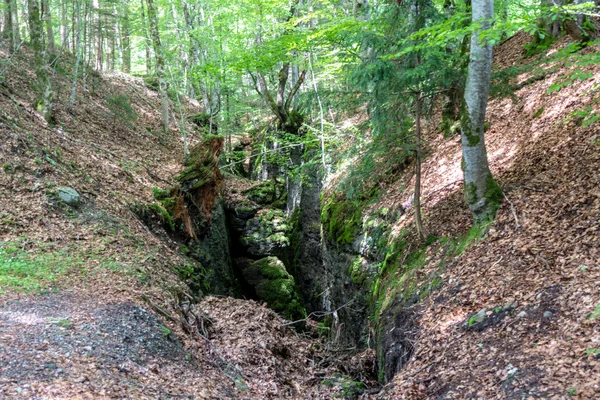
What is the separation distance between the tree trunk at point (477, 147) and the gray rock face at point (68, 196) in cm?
837

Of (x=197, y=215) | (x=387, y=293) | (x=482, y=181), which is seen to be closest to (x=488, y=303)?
(x=482, y=181)

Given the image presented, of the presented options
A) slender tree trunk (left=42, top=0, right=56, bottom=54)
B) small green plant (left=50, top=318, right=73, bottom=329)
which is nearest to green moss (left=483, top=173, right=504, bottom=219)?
small green plant (left=50, top=318, right=73, bottom=329)

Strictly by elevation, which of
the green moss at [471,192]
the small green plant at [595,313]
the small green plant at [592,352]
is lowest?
the small green plant at [592,352]

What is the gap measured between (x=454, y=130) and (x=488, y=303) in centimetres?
646

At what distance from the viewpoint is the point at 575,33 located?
10.1 meters

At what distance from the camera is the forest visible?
515cm

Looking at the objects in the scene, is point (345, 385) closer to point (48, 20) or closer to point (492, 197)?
point (492, 197)

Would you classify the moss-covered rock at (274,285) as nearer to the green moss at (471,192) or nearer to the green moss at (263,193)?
the green moss at (263,193)

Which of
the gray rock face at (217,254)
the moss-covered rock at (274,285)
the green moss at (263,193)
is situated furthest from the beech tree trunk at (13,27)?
the moss-covered rock at (274,285)

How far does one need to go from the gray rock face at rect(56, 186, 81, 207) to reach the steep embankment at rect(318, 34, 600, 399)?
700 centimetres

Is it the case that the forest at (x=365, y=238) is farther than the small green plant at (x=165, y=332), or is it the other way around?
the small green plant at (x=165, y=332)

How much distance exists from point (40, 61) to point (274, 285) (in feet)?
32.5

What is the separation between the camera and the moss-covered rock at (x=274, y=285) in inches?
588

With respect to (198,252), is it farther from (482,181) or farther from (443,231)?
(482,181)
